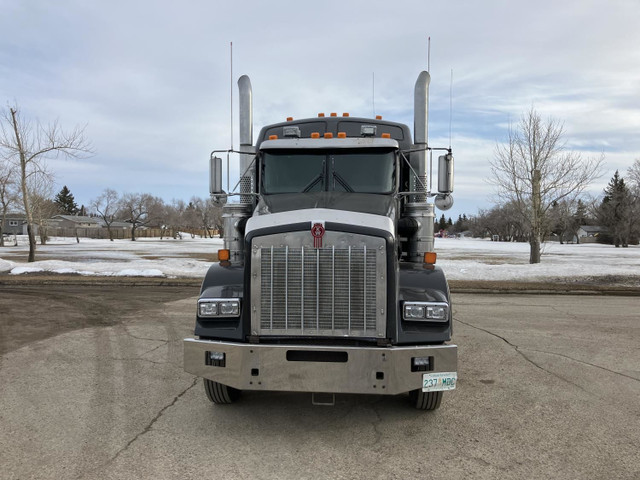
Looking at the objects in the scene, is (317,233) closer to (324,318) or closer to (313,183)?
(324,318)

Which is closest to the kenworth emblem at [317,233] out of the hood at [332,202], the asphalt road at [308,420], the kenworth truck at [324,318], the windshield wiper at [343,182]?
the kenworth truck at [324,318]

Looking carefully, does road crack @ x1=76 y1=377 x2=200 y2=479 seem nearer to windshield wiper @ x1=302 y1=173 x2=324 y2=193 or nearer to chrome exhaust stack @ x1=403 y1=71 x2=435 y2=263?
windshield wiper @ x1=302 y1=173 x2=324 y2=193

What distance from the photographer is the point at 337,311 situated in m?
3.67

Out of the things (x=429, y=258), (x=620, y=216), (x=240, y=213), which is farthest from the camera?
(x=620, y=216)

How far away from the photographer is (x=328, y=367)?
3.53 metres

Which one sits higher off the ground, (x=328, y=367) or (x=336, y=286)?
(x=336, y=286)

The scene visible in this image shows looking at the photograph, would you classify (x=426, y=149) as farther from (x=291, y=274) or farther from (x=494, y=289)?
(x=494, y=289)

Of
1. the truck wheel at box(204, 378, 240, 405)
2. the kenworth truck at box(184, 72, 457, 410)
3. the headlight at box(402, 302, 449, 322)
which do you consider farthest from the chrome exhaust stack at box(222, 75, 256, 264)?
the headlight at box(402, 302, 449, 322)

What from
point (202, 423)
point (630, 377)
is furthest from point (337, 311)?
point (630, 377)

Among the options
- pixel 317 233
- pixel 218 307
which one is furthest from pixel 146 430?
pixel 317 233

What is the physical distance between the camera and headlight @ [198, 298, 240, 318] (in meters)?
3.88

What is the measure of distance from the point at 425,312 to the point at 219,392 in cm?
201

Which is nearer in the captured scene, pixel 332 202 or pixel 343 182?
pixel 332 202

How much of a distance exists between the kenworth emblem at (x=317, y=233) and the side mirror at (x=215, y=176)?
2.28 m
